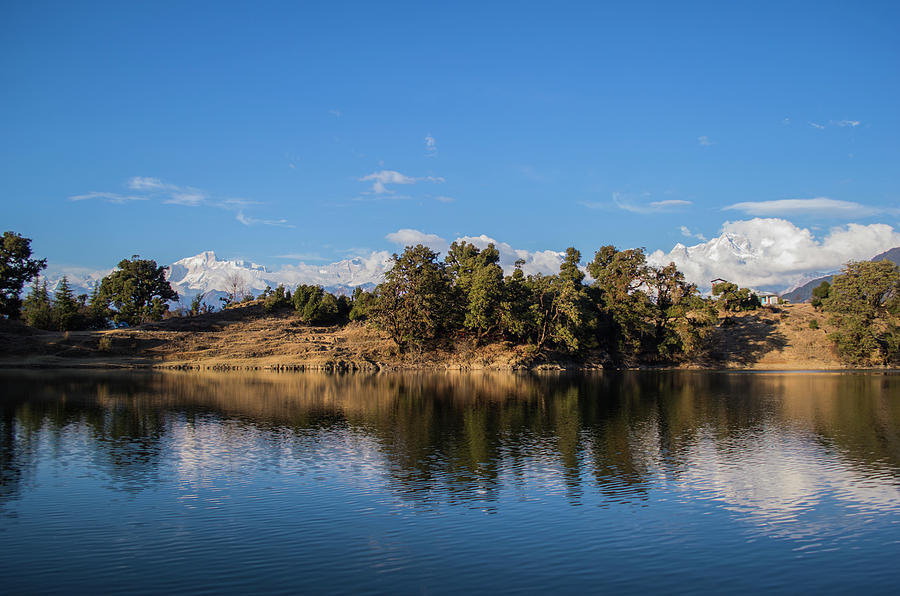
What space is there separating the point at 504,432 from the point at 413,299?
4843 cm

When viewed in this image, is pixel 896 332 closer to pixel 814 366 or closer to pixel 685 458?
pixel 814 366

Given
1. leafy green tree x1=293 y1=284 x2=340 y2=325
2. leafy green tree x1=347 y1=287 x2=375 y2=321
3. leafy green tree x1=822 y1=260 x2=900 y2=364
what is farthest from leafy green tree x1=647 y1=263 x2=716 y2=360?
leafy green tree x1=293 y1=284 x2=340 y2=325

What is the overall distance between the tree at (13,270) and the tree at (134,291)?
58.4 ft

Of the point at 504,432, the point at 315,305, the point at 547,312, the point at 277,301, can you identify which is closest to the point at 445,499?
the point at 504,432

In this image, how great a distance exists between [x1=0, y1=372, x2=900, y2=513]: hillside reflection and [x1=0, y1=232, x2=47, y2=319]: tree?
106 ft

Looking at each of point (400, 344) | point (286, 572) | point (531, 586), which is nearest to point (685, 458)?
point (531, 586)

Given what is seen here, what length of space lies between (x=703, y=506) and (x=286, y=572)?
12297 mm

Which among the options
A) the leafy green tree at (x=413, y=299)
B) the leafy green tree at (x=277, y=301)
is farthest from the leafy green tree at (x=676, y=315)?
the leafy green tree at (x=277, y=301)

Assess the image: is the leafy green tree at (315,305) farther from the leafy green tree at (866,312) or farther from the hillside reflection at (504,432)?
the leafy green tree at (866,312)

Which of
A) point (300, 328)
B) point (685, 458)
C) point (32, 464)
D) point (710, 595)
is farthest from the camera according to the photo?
point (300, 328)

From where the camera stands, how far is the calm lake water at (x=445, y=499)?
14.0m

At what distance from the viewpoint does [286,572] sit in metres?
13.9

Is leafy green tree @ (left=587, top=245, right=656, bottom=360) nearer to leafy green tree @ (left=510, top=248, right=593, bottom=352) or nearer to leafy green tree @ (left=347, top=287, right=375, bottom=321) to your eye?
leafy green tree @ (left=510, top=248, right=593, bottom=352)

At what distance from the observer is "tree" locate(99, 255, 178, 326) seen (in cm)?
10281
